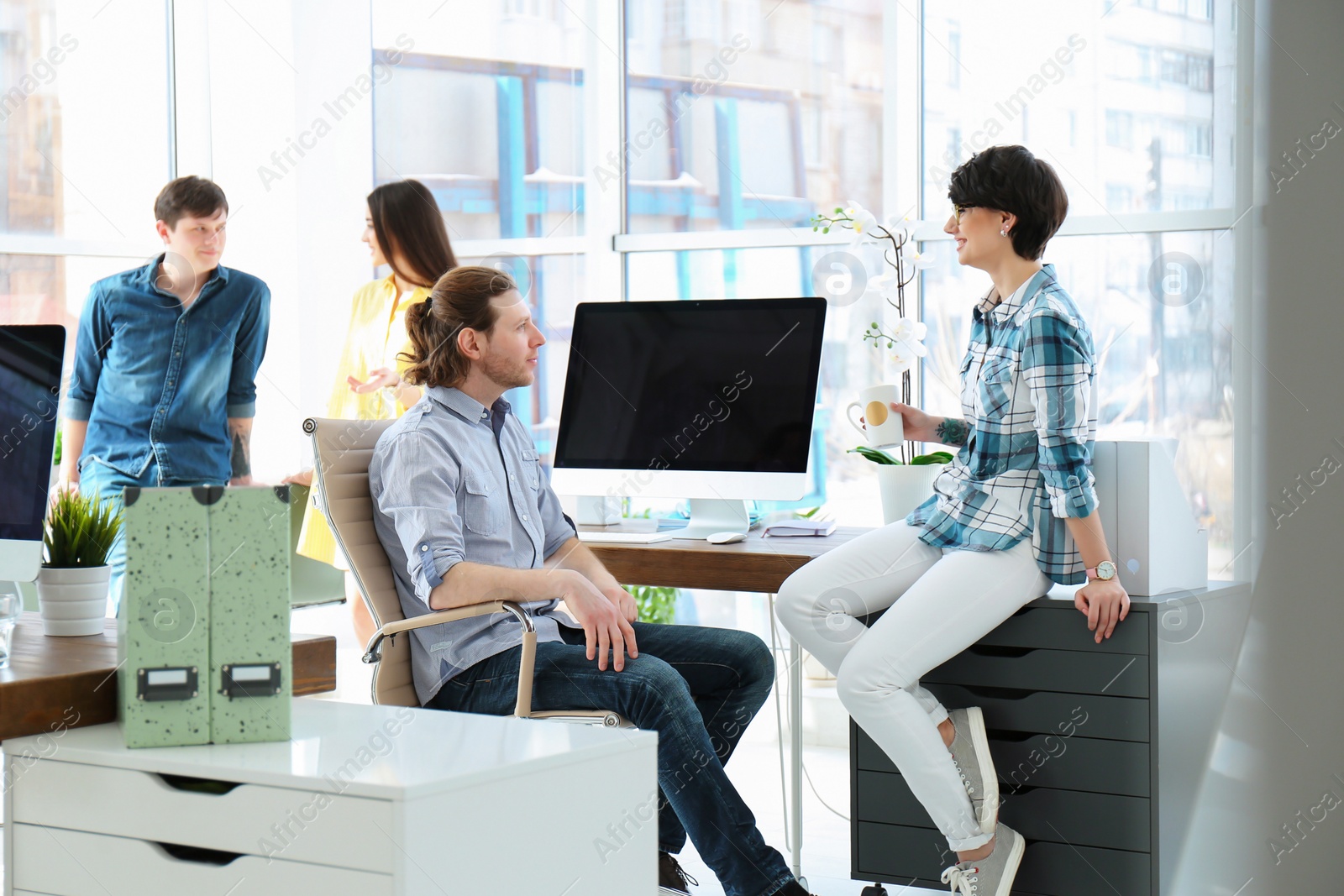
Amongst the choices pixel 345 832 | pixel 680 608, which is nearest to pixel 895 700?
pixel 345 832

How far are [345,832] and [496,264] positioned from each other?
11.0 feet

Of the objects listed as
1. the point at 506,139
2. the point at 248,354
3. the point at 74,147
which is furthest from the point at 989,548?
the point at 74,147

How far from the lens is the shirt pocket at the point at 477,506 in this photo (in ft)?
7.02

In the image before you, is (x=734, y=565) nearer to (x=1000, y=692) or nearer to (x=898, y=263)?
(x=1000, y=692)

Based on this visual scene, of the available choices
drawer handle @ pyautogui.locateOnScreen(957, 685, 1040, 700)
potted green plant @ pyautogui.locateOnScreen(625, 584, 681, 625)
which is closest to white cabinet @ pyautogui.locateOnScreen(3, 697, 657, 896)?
drawer handle @ pyautogui.locateOnScreen(957, 685, 1040, 700)

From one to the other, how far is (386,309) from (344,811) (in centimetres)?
217

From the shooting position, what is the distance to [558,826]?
4.22ft

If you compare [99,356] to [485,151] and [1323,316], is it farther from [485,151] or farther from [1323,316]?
[1323,316]

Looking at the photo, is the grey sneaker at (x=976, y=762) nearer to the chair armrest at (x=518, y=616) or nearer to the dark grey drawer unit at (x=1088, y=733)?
the dark grey drawer unit at (x=1088, y=733)

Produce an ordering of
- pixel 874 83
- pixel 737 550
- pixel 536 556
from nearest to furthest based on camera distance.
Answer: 1. pixel 536 556
2. pixel 737 550
3. pixel 874 83

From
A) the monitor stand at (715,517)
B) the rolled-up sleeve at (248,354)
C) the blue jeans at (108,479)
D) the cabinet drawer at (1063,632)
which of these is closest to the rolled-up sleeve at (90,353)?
the blue jeans at (108,479)

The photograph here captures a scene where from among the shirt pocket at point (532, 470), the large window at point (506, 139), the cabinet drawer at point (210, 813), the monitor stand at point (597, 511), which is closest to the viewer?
the cabinet drawer at point (210, 813)

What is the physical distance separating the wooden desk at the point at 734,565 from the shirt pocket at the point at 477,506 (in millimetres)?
442

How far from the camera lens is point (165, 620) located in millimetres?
1306
